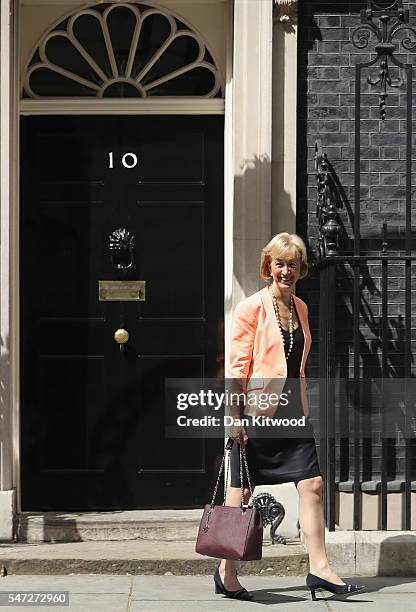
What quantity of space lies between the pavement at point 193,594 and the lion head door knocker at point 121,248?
81.0 inches

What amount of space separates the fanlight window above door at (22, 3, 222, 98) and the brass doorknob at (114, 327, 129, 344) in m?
1.53

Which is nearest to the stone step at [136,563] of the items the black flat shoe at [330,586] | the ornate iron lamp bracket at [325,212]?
the black flat shoe at [330,586]

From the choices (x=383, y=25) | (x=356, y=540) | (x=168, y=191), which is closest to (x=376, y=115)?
(x=383, y=25)

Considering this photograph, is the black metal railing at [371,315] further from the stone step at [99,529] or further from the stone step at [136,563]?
the stone step at [99,529]

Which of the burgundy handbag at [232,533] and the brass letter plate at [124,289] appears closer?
the burgundy handbag at [232,533]

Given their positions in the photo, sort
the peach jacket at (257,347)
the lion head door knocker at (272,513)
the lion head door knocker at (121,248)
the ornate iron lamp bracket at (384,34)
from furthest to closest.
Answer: the lion head door knocker at (121,248) < the lion head door knocker at (272,513) < the ornate iron lamp bracket at (384,34) < the peach jacket at (257,347)

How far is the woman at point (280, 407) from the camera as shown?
22.3 ft

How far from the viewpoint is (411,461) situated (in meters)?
8.30

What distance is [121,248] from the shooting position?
8.45 m

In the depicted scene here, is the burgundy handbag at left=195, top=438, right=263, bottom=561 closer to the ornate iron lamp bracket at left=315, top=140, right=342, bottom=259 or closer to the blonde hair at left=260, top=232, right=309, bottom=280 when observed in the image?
the blonde hair at left=260, top=232, right=309, bottom=280

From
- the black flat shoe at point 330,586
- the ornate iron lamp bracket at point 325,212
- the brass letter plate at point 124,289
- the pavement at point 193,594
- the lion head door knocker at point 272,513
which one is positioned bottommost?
the pavement at point 193,594

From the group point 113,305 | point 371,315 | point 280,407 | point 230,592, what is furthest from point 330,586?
point 113,305

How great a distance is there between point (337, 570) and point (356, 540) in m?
0.20

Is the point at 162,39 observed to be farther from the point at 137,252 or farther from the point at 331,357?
the point at 331,357
